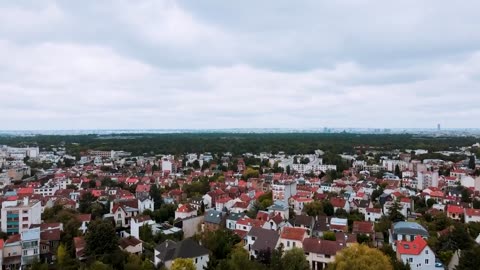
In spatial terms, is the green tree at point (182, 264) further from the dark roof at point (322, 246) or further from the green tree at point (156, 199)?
the green tree at point (156, 199)

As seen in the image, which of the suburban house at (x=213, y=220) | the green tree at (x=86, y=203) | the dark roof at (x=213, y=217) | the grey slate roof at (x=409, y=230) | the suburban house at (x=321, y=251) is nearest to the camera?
the suburban house at (x=321, y=251)

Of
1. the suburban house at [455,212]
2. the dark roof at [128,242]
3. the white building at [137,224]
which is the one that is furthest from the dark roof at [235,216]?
the suburban house at [455,212]

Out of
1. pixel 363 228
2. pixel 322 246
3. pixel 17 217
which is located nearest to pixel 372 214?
pixel 363 228

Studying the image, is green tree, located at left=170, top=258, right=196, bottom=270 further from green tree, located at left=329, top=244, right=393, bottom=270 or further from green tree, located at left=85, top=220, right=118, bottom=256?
green tree, located at left=329, top=244, right=393, bottom=270

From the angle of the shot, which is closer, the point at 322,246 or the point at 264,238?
the point at 322,246

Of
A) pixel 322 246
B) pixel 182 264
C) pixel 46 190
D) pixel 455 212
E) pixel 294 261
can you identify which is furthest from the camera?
pixel 46 190

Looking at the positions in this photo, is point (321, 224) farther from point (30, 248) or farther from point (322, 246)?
point (30, 248)
